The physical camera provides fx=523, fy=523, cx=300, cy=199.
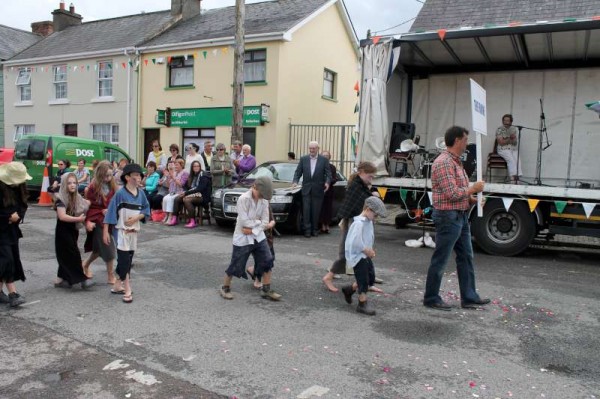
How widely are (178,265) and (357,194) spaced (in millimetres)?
2789

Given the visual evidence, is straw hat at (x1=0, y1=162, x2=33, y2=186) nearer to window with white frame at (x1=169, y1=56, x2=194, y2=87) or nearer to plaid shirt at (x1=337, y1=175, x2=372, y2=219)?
plaid shirt at (x1=337, y1=175, x2=372, y2=219)

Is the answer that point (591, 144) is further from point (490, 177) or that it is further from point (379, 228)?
point (379, 228)

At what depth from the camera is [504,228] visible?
8.52 meters

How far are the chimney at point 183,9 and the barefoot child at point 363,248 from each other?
19.2 meters

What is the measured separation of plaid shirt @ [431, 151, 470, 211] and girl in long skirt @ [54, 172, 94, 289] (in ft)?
12.8

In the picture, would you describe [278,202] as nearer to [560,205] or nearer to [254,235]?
[254,235]

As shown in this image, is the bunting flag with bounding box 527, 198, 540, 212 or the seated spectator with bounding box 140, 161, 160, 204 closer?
the bunting flag with bounding box 527, 198, 540, 212

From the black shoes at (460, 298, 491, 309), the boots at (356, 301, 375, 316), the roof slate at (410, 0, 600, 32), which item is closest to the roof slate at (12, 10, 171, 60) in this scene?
the roof slate at (410, 0, 600, 32)

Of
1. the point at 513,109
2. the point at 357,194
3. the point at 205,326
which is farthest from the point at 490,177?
the point at 205,326

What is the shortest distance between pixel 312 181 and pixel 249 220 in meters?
4.55

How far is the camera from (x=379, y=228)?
11758 mm

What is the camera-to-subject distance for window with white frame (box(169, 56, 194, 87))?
1938cm

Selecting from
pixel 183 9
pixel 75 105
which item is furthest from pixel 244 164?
pixel 75 105

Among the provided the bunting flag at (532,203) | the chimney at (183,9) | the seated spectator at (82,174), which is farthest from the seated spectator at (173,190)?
the chimney at (183,9)
